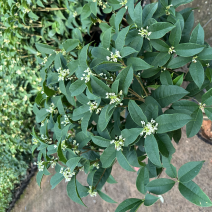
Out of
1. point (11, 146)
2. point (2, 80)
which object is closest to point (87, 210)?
point (11, 146)

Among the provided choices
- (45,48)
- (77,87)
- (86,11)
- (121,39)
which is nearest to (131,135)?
(77,87)

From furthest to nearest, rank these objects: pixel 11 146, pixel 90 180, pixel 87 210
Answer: pixel 11 146 → pixel 87 210 → pixel 90 180

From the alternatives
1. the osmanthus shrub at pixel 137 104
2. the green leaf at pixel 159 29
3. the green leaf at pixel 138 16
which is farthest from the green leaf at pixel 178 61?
the green leaf at pixel 138 16

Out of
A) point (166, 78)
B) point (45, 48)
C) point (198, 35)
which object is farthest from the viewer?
point (45, 48)

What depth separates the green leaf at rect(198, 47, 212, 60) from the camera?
1064mm

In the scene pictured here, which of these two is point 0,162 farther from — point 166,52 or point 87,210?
point 166,52

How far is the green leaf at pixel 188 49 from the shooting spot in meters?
1.03

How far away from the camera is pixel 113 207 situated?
2691 millimetres

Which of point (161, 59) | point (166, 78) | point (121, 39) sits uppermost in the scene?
point (121, 39)

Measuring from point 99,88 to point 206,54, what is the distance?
68 cm

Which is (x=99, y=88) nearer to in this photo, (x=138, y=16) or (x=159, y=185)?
(x=138, y=16)

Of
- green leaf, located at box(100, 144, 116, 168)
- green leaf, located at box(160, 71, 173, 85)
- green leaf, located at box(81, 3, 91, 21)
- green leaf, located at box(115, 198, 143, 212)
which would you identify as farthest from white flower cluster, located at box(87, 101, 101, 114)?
green leaf, located at box(81, 3, 91, 21)

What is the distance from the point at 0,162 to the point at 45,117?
112 inches

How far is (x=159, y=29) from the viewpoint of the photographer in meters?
1.07
